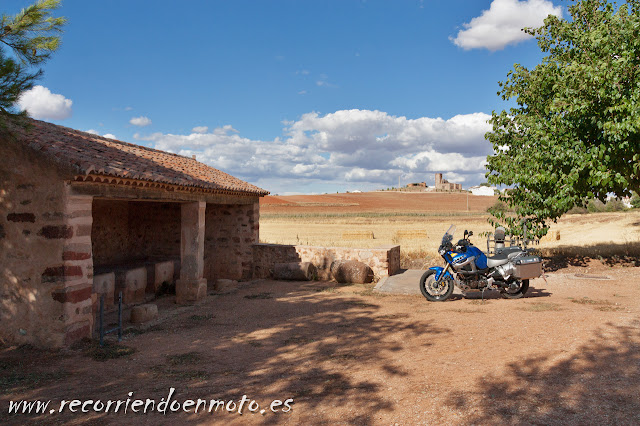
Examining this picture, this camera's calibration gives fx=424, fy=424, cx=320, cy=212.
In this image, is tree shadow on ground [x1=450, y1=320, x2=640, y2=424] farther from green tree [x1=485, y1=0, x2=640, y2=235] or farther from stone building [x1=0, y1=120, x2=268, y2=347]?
green tree [x1=485, y1=0, x2=640, y2=235]

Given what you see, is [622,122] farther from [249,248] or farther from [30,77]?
[30,77]

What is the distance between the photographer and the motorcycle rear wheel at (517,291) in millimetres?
8695

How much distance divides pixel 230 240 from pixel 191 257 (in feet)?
10.2

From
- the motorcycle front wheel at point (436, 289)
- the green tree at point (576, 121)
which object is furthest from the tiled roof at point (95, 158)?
the green tree at point (576, 121)

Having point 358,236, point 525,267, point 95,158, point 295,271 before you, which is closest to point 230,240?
point 295,271

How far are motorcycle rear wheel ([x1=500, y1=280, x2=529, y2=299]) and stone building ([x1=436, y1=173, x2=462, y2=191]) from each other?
7481cm

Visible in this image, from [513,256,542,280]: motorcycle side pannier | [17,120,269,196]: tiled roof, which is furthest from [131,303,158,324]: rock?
[513,256,542,280]: motorcycle side pannier

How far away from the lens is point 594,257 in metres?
13.0

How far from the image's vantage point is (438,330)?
6.53 m

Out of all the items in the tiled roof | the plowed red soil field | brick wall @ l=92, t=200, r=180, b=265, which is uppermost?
the plowed red soil field

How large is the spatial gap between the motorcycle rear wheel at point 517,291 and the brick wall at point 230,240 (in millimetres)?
6897

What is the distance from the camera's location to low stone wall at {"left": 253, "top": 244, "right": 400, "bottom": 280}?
11.4 metres

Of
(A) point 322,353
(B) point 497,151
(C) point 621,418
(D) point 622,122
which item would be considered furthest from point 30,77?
(B) point 497,151

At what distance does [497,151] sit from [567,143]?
2559mm
